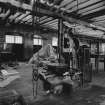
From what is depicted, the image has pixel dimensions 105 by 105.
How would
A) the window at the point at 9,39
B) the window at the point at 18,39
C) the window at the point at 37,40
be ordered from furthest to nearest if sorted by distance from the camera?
the window at the point at 37,40 → the window at the point at 18,39 → the window at the point at 9,39

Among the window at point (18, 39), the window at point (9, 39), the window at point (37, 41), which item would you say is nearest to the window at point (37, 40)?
the window at point (37, 41)

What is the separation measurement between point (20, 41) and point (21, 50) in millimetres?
818

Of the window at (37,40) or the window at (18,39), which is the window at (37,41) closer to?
the window at (37,40)

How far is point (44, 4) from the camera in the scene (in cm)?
438

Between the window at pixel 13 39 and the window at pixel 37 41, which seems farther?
the window at pixel 37 41

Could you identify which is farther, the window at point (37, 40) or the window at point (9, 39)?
the window at point (37, 40)

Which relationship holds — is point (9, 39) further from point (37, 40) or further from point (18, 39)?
point (37, 40)

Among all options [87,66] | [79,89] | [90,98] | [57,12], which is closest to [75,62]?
[87,66]

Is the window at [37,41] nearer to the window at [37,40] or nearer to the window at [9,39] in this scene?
the window at [37,40]

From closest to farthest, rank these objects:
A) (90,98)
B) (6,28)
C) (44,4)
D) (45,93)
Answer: (90,98) < (45,93) < (44,4) < (6,28)

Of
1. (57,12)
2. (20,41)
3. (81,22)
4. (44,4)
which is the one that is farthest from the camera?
(20,41)

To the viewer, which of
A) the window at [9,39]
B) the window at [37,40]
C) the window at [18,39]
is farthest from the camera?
the window at [37,40]

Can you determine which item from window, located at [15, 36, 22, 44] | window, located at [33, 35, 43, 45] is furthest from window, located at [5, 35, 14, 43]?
window, located at [33, 35, 43, 45]

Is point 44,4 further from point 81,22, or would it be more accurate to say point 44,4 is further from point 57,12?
point 81,22
